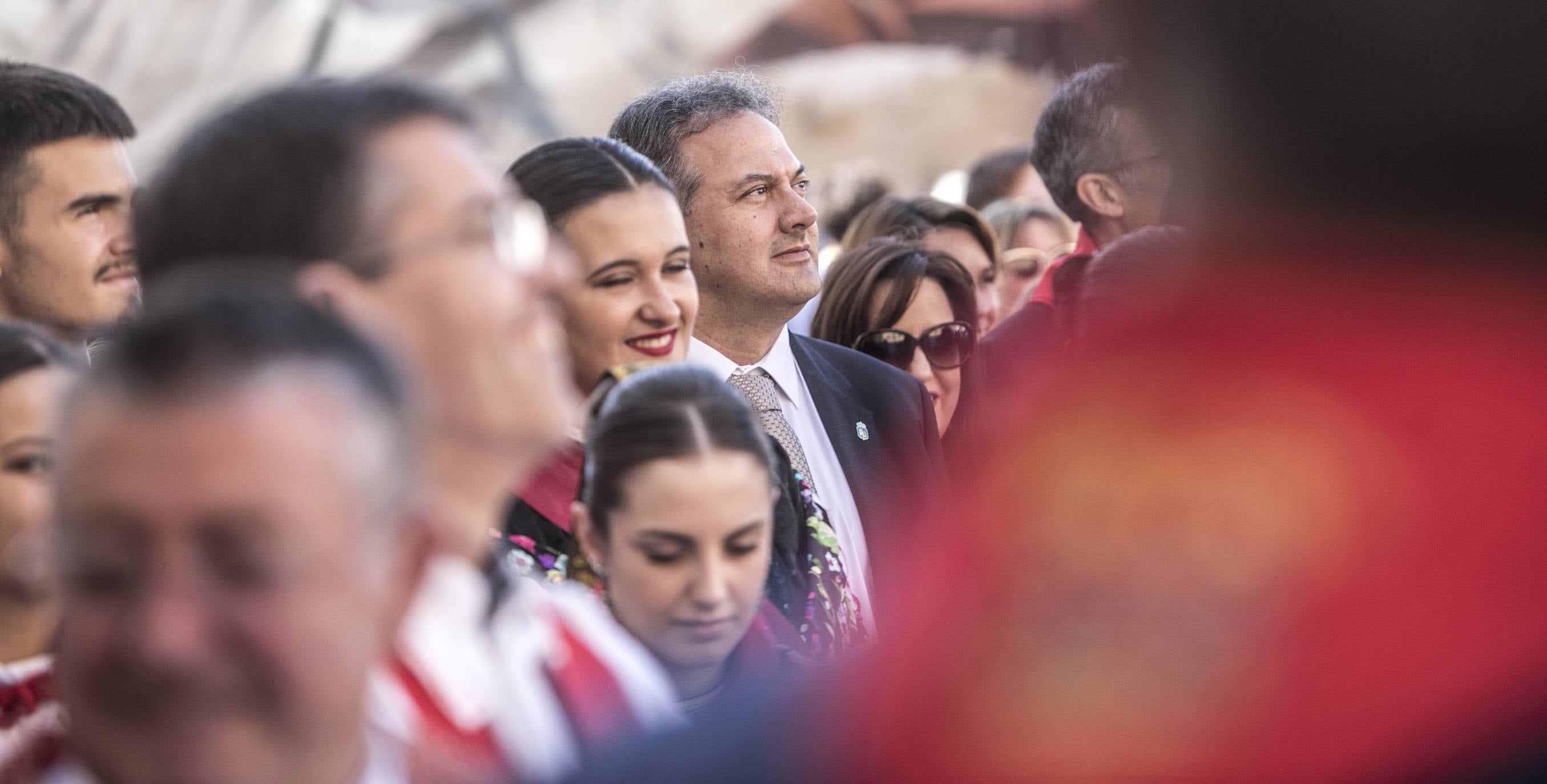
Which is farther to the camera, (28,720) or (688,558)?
(688,558)

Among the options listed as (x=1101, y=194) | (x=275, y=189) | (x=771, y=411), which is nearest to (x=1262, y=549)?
(x=275, y=189)

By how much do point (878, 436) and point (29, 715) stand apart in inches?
74.3

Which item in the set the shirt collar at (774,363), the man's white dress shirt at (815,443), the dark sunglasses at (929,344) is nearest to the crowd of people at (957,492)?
the man's white dress shirt at (815,443)

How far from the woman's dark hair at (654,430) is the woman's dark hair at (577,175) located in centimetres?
45

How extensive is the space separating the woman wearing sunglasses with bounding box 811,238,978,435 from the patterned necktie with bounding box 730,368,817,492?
700 mm

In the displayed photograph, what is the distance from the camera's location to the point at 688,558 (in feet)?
6.84

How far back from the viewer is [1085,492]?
652 mm

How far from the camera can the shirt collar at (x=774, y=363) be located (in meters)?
3.06

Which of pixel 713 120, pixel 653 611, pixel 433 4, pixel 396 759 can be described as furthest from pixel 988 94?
pixel 396 759

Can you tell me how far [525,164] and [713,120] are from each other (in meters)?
0.81

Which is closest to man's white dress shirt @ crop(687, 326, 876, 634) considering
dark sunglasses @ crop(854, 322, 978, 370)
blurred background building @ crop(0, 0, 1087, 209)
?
dark sunglasses @ crop(854, 322, 978, 370)

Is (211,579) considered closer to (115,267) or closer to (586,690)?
(586,690)

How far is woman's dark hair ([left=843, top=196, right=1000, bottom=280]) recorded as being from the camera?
4.38 m

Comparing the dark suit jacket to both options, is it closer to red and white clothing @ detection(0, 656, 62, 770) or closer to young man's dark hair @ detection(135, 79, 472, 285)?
red and white clothing @ detection(0, 656, 62, 770)
